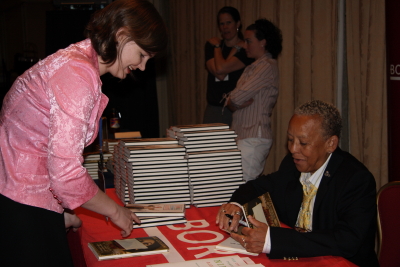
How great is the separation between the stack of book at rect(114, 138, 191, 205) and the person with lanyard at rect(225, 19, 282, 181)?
3.87 ft

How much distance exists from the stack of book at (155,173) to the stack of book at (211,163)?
0.06m

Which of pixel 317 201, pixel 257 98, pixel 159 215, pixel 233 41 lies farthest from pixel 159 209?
pixel 233 41

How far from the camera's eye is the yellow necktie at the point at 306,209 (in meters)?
1.86

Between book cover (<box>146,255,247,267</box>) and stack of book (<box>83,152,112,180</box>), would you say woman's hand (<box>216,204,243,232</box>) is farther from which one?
stack of book (<box>83,152,112,180</box>)

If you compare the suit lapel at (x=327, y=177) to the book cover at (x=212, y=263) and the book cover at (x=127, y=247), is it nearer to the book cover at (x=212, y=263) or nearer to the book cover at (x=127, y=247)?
the book cover at (x=212, y=263)

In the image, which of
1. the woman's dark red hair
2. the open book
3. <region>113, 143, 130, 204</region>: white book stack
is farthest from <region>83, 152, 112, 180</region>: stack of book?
the woman's dark red hair

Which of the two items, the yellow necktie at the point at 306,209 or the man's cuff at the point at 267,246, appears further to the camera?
the yellow necktie at the point at 306,209

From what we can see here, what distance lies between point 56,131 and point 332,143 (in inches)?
46.5

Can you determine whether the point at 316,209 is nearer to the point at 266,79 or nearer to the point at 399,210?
the point at 399,210

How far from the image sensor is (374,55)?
3.03 meters

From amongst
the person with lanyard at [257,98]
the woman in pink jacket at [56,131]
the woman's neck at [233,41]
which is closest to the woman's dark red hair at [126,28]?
the woman in pink jacket at [56,131]

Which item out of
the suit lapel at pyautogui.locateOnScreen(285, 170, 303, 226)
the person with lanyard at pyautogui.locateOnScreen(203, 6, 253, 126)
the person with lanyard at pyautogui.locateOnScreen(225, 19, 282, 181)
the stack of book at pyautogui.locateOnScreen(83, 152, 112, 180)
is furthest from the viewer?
the person with lanyard at pyautogui.locateOnScreen(203, 6, 253, 126)

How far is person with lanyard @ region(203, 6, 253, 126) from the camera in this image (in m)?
3.88

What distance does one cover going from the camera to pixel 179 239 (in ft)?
5.50
